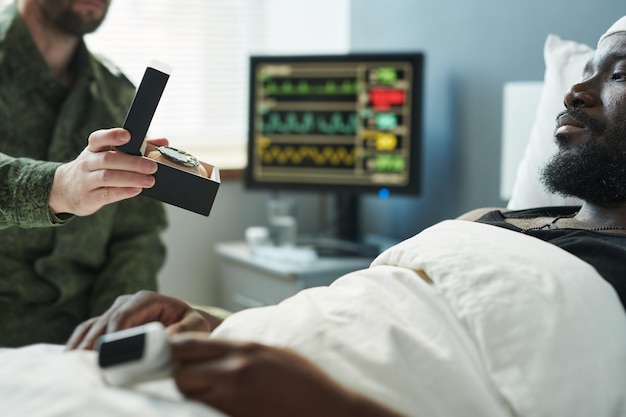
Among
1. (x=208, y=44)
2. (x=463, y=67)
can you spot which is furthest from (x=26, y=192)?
(x=208, y=44)

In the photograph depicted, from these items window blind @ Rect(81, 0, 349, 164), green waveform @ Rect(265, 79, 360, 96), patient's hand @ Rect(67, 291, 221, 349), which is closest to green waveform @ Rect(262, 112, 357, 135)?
green waveform @ Rect(265, 79, 360, 96)

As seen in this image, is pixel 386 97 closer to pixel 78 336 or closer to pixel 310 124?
pixel 310 124

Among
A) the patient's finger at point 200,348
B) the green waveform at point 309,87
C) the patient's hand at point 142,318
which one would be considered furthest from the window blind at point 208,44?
the patient's finger at point 200,348

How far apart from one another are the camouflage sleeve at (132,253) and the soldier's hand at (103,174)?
66 centimetres

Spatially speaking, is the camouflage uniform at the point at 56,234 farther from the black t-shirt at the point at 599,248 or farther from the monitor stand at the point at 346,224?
the black t-shirt at the point at 599,248

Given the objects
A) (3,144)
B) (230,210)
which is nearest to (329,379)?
(3,144)

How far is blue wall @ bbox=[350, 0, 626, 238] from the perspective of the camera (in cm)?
219

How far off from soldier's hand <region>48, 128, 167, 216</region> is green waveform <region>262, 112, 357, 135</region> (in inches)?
56.4

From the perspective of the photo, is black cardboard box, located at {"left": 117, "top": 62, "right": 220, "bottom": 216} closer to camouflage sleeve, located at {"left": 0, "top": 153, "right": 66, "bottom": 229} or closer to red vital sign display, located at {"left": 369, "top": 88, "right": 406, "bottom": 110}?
camouflage sleeve, located at {"left": 0, "top": 153, "right": 66, "bottom": 229}

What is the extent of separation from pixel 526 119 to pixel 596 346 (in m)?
1.13

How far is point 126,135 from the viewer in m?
1.11

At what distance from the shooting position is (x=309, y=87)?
2633 mm

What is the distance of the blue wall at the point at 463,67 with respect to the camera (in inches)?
86.2

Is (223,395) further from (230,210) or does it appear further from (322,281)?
(230,210)
